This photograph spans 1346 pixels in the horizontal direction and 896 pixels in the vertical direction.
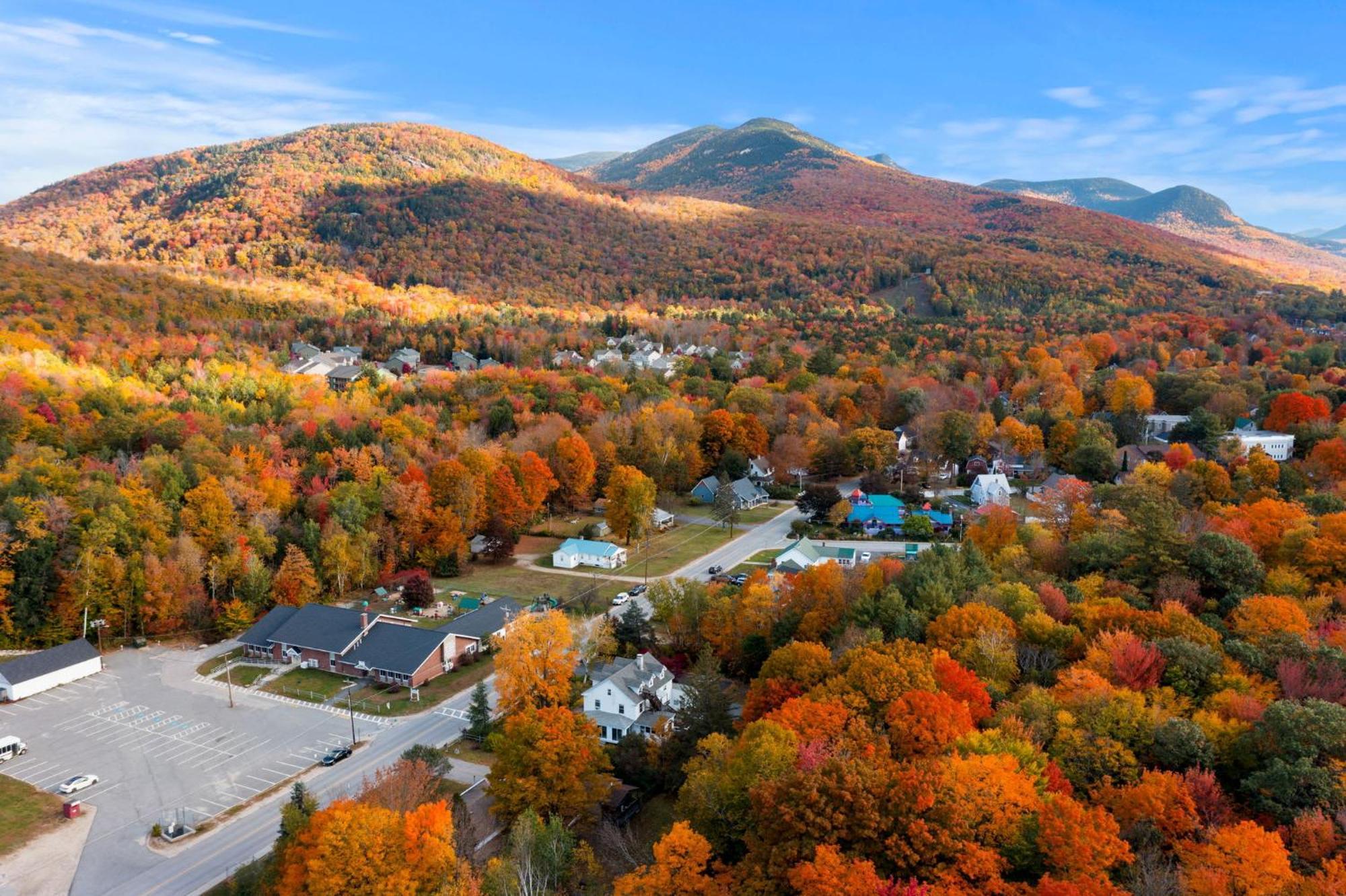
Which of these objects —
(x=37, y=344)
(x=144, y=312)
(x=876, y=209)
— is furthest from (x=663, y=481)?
(x=876, y=209)

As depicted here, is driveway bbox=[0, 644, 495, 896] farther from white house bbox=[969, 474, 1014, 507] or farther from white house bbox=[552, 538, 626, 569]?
white house bbox=[969, 474, 1014, 507]

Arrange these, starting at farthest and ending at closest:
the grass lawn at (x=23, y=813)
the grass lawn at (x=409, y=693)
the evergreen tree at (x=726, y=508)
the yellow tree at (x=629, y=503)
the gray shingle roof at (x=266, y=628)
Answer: the evergreen tree at (x=726, y=508)
the yellow tree at (x=629, y=503)
the gray shingle roof at (x=266, y=628)
the grass lawn at (x=409, y=693)
the grass lawn at (x=23, y=813)

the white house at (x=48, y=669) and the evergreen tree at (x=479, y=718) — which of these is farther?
the white house at (x=48, y=669)

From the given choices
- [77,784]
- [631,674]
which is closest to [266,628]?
[77,784]

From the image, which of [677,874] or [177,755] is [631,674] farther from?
[177,755]

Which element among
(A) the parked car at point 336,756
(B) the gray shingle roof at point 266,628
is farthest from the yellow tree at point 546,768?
(B) the gray shingle roof at point 266,628

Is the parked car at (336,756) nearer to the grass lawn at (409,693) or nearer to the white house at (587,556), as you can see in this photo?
the grass lawn at (409,693)
